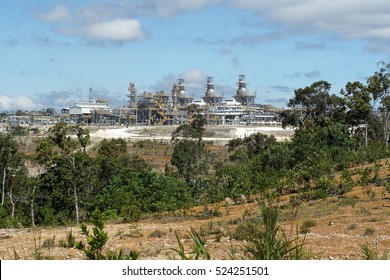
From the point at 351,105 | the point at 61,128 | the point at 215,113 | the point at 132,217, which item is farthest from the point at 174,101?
the point at 132,217

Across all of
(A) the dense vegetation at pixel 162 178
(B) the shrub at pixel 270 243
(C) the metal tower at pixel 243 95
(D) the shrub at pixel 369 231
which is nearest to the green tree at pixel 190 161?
(A) the dense vegetation at pixel 162 178

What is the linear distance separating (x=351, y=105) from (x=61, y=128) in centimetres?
2141

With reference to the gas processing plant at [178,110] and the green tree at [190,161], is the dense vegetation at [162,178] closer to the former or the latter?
the green tree at [190,161]

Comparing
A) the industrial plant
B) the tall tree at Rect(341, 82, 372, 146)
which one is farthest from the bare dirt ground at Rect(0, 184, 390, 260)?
the industrial plant

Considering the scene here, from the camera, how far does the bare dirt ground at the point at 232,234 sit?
1081 cm

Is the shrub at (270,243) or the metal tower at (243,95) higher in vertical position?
the metal tower at (243,95)

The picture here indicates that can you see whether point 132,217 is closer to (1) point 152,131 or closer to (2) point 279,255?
(2) point 279,255

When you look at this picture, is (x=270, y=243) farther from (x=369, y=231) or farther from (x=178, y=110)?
(x=178, y=110)

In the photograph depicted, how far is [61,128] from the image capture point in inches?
1339

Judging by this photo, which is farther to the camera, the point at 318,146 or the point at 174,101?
the point at 174,101

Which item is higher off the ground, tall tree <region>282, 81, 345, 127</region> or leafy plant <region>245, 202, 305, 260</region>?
tall tree <region>282, 81, 345, 127</region>

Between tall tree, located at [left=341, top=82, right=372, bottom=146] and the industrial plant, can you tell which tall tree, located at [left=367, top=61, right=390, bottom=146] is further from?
the industrial plant

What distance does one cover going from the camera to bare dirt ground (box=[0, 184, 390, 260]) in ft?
35.5

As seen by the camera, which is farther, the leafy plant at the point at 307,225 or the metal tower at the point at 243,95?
the metal tower at the point at 243,95
